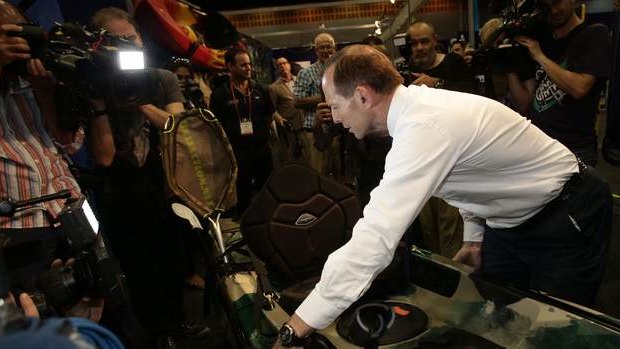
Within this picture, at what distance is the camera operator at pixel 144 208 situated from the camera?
1.92 metres

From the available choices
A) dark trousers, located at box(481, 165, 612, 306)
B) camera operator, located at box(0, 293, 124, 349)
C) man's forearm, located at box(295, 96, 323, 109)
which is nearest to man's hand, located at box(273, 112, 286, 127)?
man's forearm, located at box(295, 96, 323, 109)

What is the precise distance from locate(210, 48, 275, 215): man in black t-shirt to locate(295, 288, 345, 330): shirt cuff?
2195 millimetres

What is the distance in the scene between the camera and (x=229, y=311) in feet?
5.25

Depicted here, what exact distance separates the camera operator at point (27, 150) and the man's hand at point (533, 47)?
1.78m

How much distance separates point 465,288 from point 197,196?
118cm

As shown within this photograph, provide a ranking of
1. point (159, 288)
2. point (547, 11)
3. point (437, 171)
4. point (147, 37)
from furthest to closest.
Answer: point (147, 37), point (159, 288), point (547, 11), point (437, 171)

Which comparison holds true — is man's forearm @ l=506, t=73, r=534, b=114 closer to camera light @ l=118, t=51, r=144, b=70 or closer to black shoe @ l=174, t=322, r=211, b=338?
camera light @ l=118, t=51, r=144, b=70

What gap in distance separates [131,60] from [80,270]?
77 centimetres

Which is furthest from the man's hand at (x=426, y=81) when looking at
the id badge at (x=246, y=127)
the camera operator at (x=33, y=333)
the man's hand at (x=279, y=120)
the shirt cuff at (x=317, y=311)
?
the man's hand at (x=279, y=120)

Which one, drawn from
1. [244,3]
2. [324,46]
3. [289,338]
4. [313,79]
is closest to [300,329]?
[289,338]

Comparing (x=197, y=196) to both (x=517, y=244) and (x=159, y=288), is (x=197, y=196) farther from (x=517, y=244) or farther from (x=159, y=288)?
(x=517, y=244)

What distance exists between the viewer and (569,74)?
1.71 meters

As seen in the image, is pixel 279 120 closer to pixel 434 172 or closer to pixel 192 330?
pixel 192 330

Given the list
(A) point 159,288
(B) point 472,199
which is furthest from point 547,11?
(A) point 159,288
